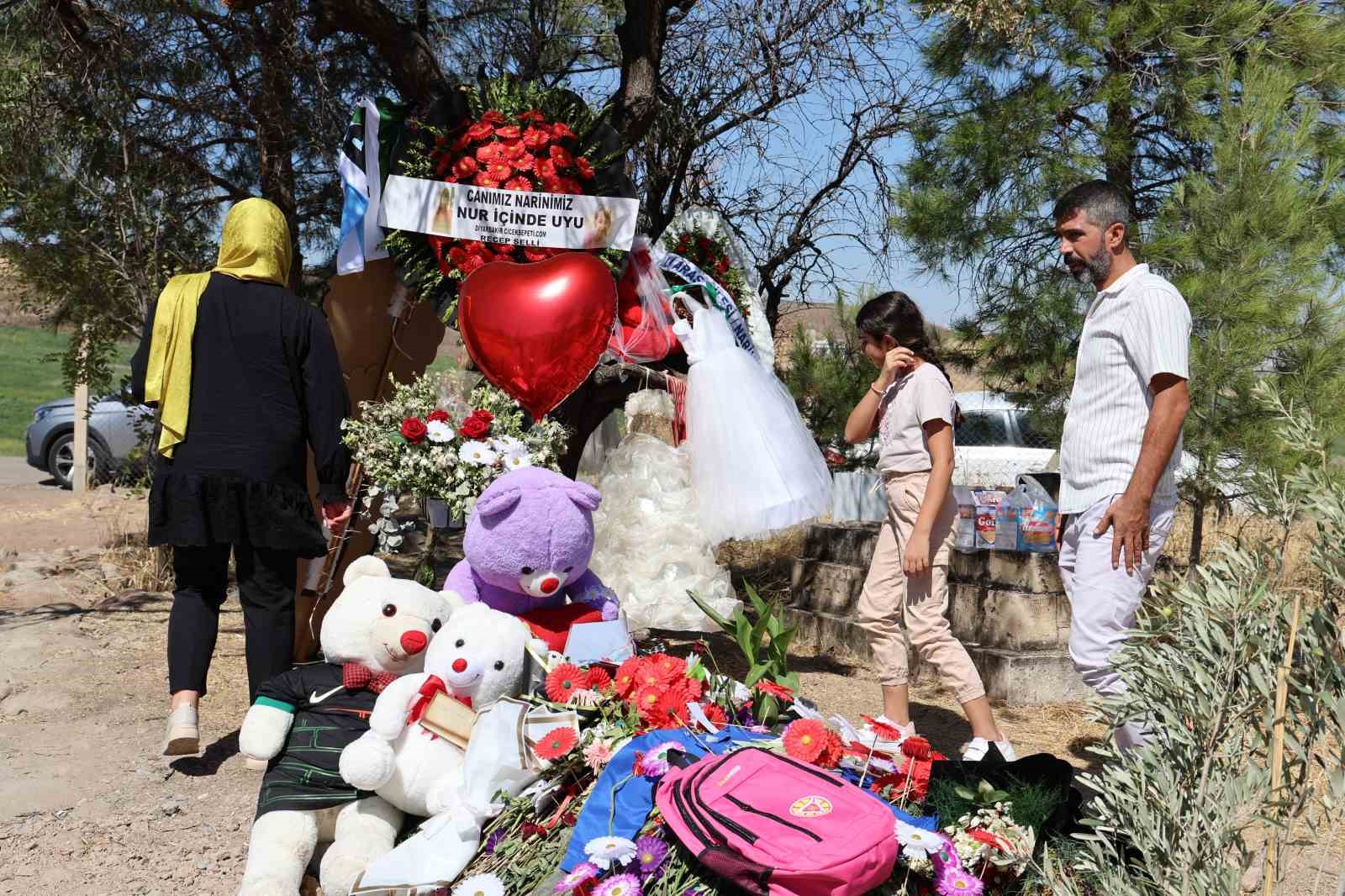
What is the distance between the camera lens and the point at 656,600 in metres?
5.23

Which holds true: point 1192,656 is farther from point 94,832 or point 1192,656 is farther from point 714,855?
point 94,832

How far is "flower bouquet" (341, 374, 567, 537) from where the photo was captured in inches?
147

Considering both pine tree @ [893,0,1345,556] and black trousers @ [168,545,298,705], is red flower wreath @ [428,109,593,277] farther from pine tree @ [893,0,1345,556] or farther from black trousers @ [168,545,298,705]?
pine tree @ [893,0,1345,556]

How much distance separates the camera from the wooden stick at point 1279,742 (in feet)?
5.35

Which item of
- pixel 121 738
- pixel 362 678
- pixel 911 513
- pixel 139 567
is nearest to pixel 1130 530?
pixel 911 513

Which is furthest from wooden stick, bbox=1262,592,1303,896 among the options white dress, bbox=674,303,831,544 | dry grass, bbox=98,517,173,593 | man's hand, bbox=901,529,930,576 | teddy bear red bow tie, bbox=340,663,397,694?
dry grass, bbox=98,517,173,593

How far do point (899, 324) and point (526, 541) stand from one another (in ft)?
5.14

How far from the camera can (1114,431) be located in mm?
2979

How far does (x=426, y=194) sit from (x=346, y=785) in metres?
2.30

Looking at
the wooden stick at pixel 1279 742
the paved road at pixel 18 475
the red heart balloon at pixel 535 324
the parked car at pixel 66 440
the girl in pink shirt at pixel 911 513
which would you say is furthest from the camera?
the paved road at pixel 18 475

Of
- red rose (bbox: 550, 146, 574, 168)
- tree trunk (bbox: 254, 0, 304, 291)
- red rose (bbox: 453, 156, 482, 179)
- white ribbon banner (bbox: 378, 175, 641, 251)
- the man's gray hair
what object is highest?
tree trunk (bbox: 254, 0, 304, 291)

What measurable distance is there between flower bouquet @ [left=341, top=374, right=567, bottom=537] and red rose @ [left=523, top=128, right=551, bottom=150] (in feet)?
3.61

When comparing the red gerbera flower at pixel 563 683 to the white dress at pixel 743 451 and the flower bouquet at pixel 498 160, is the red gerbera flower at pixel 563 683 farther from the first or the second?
the flower bouquet at pixel 498 160

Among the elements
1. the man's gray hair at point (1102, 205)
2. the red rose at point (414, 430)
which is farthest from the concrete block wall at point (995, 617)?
the man's gray hair at point (1102, 205)
